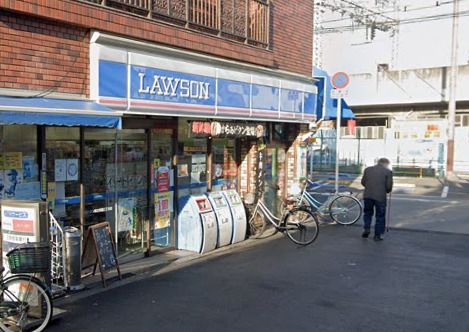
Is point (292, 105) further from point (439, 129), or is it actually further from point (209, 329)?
point (439, 129)

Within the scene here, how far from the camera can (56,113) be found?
6.13 m

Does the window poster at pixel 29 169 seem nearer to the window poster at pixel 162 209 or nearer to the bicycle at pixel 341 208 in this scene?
the window poster at pixel 162 209

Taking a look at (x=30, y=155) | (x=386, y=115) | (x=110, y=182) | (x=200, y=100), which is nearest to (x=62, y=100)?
(x=30, y=155)

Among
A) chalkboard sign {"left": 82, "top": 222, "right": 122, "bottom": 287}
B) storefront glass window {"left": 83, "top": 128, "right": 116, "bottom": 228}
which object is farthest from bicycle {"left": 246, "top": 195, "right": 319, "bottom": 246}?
chalkboard sign {"left": 82, "top": 222, "right": 122, "bottom": 287}

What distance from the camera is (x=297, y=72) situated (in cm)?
1245

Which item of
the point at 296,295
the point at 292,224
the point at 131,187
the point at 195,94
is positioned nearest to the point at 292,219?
the point at 292,224

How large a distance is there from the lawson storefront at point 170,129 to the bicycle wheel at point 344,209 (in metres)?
1.94

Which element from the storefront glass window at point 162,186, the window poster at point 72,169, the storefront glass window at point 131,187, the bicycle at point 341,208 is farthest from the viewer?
the bicycle at point 341,208

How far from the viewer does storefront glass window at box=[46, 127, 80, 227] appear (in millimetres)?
7273

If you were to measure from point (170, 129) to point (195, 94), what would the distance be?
2.63 feet

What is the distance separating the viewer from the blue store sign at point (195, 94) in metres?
7.54

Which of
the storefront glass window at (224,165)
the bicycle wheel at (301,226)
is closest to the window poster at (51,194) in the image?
the storefront glass window at (224,165)

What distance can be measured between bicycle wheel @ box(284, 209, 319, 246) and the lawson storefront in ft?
5.03

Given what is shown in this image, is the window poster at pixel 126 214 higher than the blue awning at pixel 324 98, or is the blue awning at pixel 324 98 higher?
the blue awning at pixel 324 98
